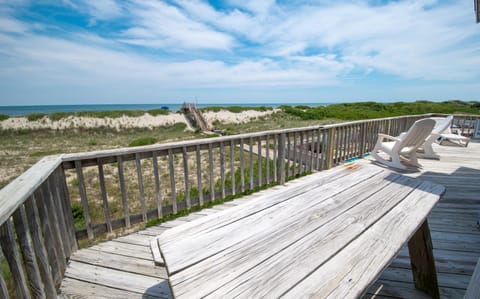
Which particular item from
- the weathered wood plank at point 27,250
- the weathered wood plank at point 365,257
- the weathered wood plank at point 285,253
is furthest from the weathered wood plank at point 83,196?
the weathered wood plank at point 365,257

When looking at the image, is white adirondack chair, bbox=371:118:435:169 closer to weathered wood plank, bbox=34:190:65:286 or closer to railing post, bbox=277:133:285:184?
railing post, bbox=277:133:285:184

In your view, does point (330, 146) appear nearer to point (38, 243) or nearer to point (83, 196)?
point (83, 196)

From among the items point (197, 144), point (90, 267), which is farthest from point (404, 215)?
point (90, 267)

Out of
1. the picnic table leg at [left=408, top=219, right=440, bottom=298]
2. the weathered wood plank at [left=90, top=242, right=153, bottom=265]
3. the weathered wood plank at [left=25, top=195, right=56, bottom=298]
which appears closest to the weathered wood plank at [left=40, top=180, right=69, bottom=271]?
the weathered wood plank at [left=25, top=195, right=56, bottom=298]

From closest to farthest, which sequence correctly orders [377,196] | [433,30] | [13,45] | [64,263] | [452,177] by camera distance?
[377,196], [64,263], [452,177], [433,30], [13,45]

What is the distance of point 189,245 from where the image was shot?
89cm

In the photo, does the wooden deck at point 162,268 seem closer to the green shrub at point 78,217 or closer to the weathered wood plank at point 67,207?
the weathered wood plank at point 67,207

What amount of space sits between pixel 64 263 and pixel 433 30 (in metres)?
12.5

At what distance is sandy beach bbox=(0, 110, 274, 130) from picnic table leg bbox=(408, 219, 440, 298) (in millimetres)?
20121

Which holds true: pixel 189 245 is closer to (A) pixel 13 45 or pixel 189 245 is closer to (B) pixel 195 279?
(B) pixel 195 279

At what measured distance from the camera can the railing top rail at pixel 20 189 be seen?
955 millimetres

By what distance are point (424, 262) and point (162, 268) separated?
2.00 m

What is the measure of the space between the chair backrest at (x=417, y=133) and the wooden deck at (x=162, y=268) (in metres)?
1.43

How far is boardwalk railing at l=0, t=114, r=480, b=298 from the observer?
1.13 metres
